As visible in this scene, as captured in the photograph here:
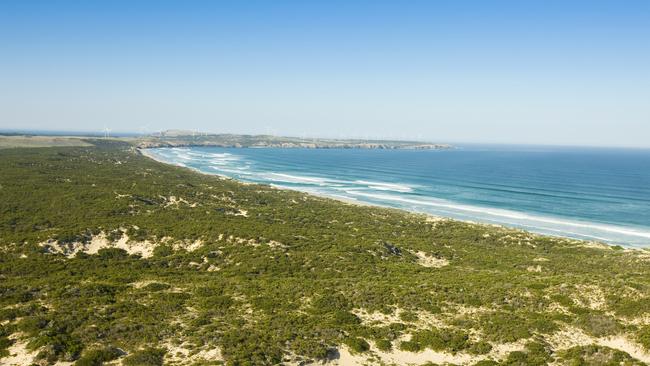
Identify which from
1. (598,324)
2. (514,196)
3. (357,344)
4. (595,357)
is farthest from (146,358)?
(514,196)

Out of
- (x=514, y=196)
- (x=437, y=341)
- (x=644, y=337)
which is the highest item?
(x=644, y=337)

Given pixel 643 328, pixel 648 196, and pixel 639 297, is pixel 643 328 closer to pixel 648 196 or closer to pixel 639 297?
pixel 639 297

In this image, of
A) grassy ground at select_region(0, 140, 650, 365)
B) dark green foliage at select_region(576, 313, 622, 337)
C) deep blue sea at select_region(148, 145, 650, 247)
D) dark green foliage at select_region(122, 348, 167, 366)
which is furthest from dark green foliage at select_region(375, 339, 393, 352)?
deep blue sea at select_region(148, 145, 650, 247)

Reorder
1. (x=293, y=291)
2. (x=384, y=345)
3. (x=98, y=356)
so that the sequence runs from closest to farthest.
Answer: (x=98, y=356), (x=384, y=345), (x=293, y=291)

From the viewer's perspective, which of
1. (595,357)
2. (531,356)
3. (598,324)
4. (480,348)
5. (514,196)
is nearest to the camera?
(595,357)

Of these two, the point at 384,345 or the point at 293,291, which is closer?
the point at 384,345

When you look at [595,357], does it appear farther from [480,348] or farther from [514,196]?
[514,196]

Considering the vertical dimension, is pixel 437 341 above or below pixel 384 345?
above

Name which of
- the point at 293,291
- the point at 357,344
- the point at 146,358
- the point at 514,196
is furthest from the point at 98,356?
the point at 514,196
